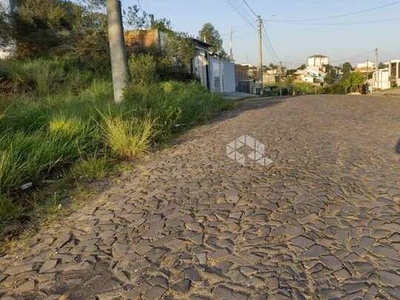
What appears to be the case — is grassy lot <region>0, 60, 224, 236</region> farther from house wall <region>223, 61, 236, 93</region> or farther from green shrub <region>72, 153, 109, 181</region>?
house wall <region>223, 61, 236, 93</region>

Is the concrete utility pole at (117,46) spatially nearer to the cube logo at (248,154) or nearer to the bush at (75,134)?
the bush at (75,134)

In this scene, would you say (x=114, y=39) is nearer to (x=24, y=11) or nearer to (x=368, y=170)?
(x=368, y=170)

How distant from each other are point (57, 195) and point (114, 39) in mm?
5249

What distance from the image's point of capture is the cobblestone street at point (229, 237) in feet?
8.77

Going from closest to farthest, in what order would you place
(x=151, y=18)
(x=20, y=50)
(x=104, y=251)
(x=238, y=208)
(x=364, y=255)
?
(x=364, y=255) < (x=104, y=251) < (x=238, y=208) < (x=20, y=50) < (x=151, y=18)

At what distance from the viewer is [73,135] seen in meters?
6.17

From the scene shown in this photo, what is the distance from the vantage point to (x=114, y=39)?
902 cm

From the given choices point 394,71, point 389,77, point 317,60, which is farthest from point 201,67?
point 317,60

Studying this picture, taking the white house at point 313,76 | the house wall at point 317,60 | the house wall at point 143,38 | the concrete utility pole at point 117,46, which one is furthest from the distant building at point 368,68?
the concrete utility pole at point 117,46

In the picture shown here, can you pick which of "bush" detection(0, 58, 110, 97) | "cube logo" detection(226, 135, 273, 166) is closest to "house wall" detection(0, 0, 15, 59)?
"bush" detection(0, 58, 110, 97)

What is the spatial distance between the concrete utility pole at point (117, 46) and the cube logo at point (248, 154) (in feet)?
9.96

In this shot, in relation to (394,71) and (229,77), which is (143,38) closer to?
(229,77)

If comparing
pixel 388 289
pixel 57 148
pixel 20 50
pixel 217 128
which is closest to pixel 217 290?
pixel 388 289

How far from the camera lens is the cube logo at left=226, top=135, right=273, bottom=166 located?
6.04 meters
